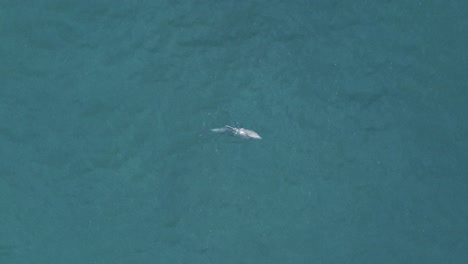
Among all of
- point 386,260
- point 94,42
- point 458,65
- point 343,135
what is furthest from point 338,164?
point 94,42

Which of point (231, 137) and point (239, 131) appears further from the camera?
point (231, 137)

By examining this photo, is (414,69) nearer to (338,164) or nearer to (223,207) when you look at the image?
(338,164)

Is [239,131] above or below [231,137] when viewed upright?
above

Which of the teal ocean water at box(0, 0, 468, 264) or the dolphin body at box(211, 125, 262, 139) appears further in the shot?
the dolphin body at box(211, 125, 262, 139)
